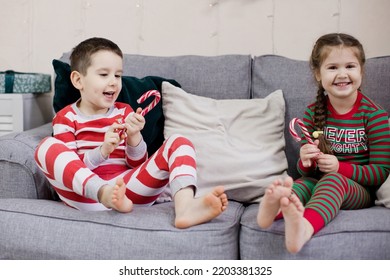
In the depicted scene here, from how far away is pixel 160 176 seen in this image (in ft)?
5.53

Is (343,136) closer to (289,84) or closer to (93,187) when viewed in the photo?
(289,84)

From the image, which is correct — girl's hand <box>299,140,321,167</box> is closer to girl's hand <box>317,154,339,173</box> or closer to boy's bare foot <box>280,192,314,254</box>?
girl's hand <box>317,154,339,173</box>

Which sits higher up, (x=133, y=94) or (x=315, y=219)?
(x=133, y=94)

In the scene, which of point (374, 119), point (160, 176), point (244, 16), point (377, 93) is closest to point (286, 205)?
point (160, 176)

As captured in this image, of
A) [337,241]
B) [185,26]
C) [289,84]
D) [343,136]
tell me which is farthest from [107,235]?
[185,26]

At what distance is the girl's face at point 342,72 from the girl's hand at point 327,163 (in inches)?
9.2

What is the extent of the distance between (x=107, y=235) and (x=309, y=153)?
69 cm

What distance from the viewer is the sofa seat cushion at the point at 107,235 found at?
1.44 meters

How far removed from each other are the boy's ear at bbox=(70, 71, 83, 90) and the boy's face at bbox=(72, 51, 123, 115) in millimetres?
29

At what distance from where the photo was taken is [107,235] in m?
1.46

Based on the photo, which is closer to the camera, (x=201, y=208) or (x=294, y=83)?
(x=201, y=208)

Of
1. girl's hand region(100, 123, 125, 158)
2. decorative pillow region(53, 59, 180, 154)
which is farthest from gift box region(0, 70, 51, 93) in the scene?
girl's hand region(100, 123, 125, 158)

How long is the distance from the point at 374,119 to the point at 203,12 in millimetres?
1120

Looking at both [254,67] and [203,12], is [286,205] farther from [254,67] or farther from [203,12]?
[203,12]
